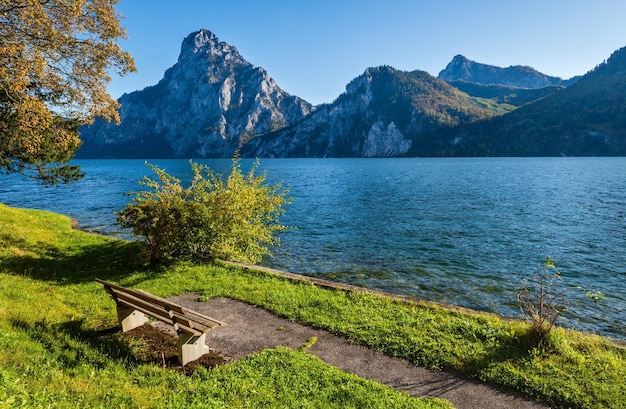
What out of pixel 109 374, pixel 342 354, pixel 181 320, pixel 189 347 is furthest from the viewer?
pixel 342 354

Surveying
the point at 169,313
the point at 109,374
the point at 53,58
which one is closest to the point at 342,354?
the point at 169,313

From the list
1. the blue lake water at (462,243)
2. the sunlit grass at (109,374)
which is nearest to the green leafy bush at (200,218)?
the sunlit grass at (109,374)

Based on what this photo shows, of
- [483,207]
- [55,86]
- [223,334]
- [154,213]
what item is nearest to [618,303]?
[223,334]

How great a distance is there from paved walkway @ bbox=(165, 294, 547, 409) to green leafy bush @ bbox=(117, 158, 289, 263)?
4651mm

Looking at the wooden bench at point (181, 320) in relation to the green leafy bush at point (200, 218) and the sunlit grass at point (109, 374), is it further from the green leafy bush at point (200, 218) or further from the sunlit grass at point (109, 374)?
the green leafy bush at point (200, 218)

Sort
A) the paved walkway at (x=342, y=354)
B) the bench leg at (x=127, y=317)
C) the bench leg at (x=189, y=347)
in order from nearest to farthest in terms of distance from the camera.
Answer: the paved walkway at (x=342, y=354), the bench leg at (x=189, y=347), the bench leg at (x=127, y=317)

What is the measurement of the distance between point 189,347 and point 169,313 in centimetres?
96

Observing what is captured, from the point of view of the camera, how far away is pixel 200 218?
15930mm

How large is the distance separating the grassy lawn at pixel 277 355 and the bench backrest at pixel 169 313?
36.2 inches

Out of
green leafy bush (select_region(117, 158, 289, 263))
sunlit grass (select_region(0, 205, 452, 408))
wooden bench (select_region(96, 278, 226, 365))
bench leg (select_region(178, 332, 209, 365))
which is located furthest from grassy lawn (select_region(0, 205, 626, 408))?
green leafy bush (select_region(117, 158, 289, 263))

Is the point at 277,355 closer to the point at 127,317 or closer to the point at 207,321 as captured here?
the point at 207,321

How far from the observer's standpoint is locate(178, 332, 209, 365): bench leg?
8.03 meters

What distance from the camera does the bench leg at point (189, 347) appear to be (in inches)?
316

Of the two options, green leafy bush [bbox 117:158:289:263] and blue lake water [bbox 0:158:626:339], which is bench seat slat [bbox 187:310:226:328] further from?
blue lake water [bbox 0:158:626:339]
